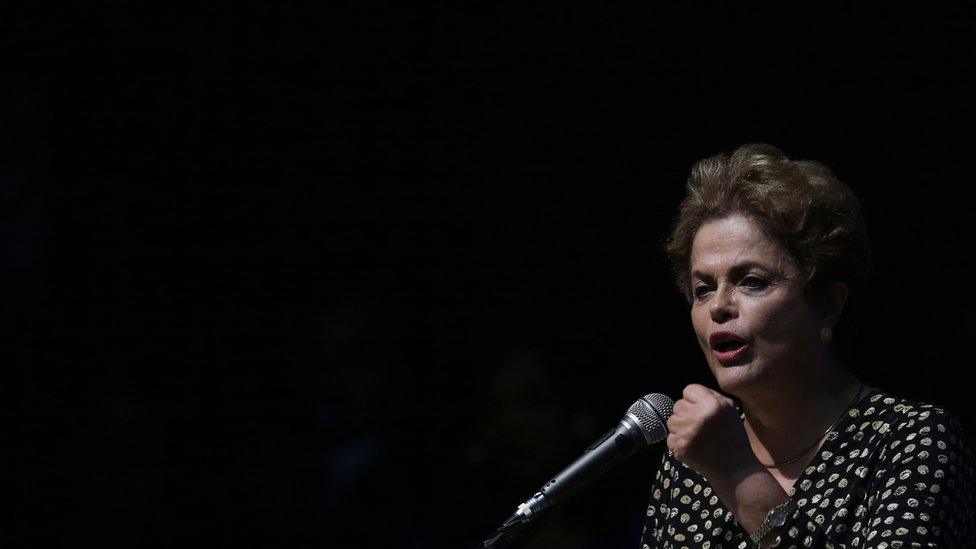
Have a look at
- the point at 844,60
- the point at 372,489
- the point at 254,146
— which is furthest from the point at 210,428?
the point at 844,60

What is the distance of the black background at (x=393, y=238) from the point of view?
3.27 metres

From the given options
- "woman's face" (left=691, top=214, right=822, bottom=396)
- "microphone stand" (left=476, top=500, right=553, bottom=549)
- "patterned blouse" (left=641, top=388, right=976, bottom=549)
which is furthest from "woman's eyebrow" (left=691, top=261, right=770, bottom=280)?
"microphone stand" (left=476, top=500, right=553, bottom=549)

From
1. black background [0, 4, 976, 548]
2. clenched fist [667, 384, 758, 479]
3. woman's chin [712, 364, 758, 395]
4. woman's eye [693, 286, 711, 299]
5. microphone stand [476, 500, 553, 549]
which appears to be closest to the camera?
microphone stand [476, 500, 553, 549]

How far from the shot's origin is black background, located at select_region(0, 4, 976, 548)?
10.7 feet

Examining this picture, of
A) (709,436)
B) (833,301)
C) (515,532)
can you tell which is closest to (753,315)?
(833,301)

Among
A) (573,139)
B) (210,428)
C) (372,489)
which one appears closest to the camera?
(372,489)

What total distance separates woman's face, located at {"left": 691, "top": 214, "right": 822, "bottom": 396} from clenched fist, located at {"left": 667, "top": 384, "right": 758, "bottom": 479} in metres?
0.20

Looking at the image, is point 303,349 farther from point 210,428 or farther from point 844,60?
point 844,60

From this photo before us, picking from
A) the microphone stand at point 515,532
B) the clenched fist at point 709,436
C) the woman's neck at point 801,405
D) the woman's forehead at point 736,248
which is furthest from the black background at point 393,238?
the microphone stand at point 515,532

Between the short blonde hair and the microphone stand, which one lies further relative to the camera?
the short blonde hair

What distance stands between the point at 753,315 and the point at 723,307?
0.18ft

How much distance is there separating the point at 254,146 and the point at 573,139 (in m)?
0.99

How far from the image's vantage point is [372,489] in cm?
323

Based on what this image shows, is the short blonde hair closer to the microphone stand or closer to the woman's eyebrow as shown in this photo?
the woman's eyebrow
